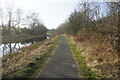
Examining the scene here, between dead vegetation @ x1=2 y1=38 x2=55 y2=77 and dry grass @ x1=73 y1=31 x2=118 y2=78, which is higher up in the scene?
dry grass @ x1=73 y1=31 x2=118 y2=78

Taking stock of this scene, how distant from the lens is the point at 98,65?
11.9 m

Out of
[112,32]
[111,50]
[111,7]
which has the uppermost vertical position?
[111,7]

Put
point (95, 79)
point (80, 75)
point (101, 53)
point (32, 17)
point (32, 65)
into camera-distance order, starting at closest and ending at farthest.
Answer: point (95, 79)
point (80, 75)
point (32, 65)
point (101, 53)
point (32, 17)

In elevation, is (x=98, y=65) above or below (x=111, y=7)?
below

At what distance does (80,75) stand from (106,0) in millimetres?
7338

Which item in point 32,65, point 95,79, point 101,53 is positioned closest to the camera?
point 95,79

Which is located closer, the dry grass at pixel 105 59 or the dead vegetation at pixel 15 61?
the dry grass at pixel 105 59

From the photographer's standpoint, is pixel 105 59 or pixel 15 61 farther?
pixel 15 61

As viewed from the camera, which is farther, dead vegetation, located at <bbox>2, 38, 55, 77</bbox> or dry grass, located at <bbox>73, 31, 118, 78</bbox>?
dead vegetation, located at <bbox>2, 38, 55, 77</bbox>

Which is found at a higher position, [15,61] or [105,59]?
[105,59]

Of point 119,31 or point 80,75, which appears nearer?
point 80,75

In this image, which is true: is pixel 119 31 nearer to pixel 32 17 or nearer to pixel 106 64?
pixel 106 64

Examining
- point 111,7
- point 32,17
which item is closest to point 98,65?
point 111,7

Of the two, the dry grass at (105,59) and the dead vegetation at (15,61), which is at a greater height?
the dry grass at (105,59)
